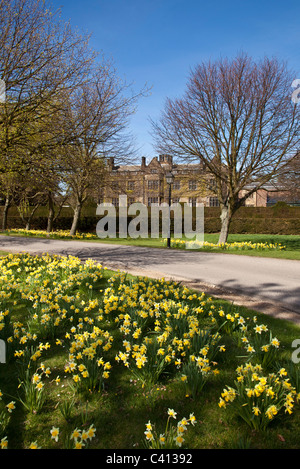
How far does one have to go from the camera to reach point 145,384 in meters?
2.70

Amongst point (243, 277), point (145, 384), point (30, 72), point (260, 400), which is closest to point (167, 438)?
point (145, 384)

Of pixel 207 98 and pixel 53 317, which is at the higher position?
pixel 207 98

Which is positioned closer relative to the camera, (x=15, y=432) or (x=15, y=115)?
(x=15, y=432)

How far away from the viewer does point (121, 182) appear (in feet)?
65.2

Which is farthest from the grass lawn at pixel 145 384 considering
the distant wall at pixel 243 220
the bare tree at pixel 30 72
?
the distant wall at pixel 243 220

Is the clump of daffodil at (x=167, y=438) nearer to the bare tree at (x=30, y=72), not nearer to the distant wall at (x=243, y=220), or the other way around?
the bare tree at (x=30, y=72)

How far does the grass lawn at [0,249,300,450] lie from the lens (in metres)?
2.19

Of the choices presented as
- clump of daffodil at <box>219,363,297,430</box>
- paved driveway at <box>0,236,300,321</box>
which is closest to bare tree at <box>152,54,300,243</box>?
paved driveway at <box>0,236,300,321</box>

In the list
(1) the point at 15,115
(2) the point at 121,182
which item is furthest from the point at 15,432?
(2) the point at 121,182

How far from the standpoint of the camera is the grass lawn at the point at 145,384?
7.18 ft

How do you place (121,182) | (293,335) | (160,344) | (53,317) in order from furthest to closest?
1. (121,182)
2. (53,317)
3. (293,335)
4. (160,344)

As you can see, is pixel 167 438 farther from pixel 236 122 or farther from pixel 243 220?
pixel 243 220
